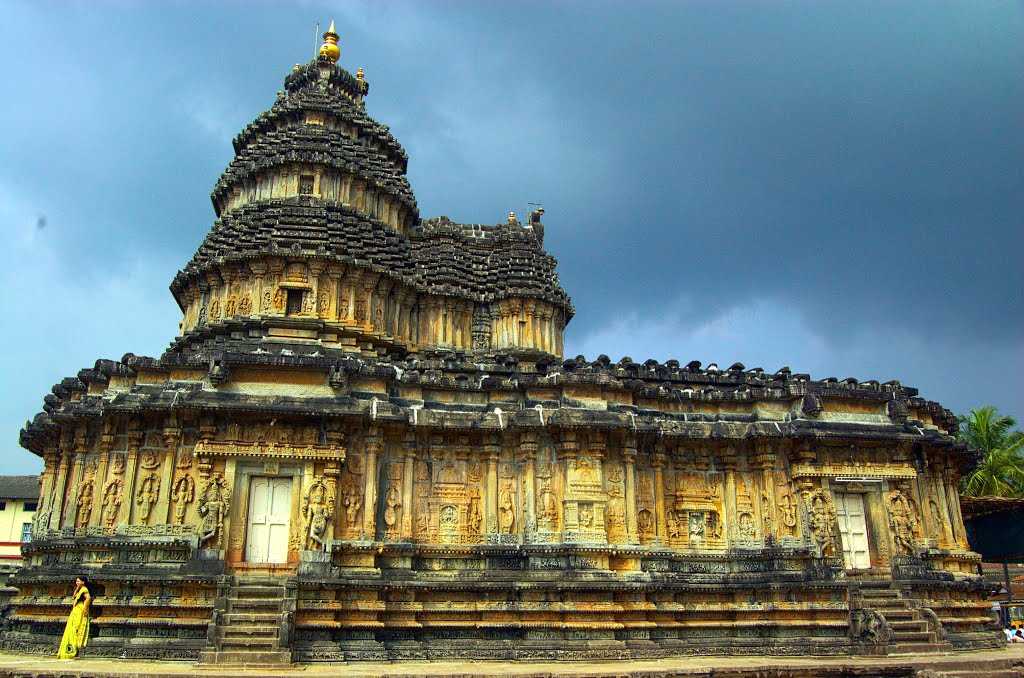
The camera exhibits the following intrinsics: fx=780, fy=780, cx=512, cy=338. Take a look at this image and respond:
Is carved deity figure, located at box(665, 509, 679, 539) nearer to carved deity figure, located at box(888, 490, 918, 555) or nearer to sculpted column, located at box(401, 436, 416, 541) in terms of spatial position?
carved deity figure, located at box(888, 490, 918, 555)

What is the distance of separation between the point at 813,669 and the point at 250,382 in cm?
1368

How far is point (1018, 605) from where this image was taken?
33.1m

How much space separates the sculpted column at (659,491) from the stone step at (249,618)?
942cm

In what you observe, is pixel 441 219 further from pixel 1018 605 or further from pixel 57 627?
pixel 1018 605

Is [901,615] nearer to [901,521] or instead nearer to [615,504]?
[901,521]

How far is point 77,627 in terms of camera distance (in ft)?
52.4

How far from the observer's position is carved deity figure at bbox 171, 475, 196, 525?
58.1 feet

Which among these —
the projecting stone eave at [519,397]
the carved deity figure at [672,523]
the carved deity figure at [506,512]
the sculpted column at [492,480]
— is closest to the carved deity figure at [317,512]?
the projecting stone eave at [519,397]

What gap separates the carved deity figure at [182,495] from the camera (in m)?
17.7

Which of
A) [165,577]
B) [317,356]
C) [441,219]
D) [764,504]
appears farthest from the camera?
[441,219]

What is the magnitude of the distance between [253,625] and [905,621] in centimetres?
1504

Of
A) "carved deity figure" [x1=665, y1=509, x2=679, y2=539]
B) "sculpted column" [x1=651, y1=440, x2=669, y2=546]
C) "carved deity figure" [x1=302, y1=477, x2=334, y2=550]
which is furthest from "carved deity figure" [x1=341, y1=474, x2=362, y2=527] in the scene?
"carved deity figure" [x1=665, y1=509, x2=679, y2=539]

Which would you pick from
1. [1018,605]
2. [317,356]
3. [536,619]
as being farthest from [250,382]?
[1018,605]

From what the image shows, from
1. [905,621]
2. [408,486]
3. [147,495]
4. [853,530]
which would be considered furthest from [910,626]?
[147,495]
